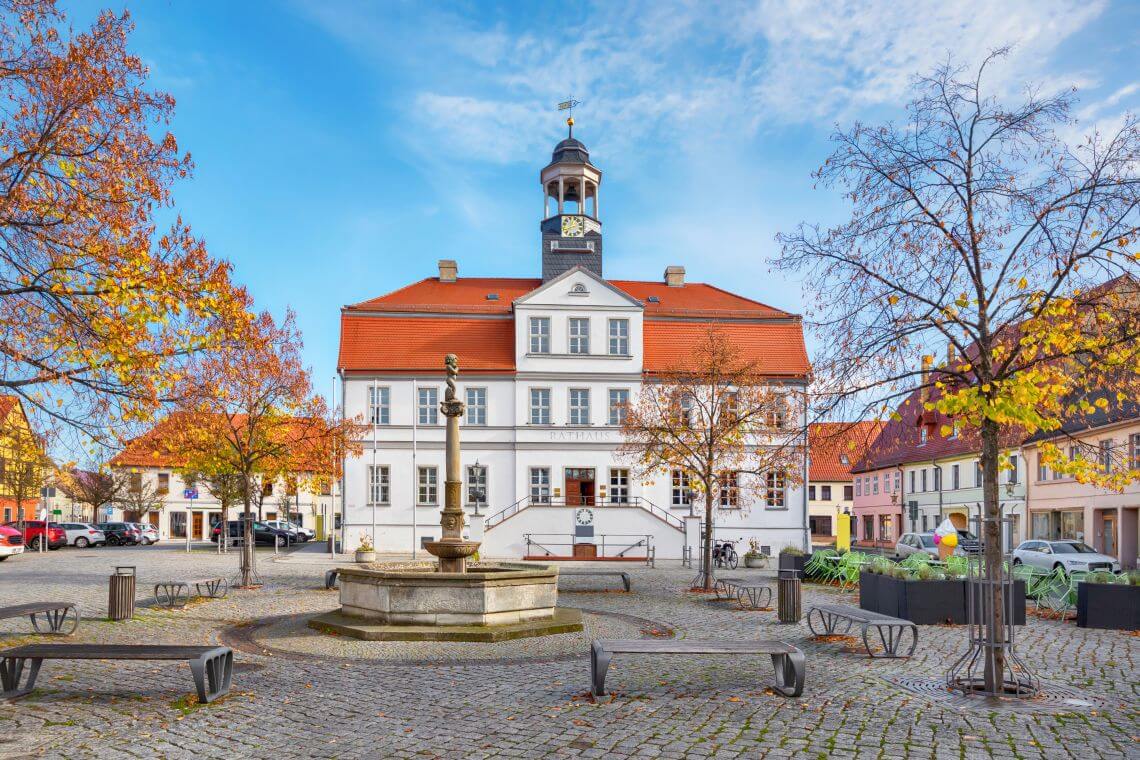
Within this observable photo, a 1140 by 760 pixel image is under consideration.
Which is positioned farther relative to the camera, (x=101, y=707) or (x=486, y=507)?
(x=486, y=507)

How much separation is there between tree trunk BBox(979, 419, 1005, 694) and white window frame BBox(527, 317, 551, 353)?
102ft

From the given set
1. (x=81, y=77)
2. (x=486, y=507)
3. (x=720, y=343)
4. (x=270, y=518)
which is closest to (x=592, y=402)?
(x=486, y=507)

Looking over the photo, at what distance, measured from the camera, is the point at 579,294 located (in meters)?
40.2

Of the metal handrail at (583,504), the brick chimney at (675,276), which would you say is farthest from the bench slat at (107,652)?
the brick chimney at (675,276)

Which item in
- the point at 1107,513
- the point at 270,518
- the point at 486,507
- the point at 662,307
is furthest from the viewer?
the point at 270,518

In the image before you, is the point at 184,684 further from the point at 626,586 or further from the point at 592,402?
the point at 592,402

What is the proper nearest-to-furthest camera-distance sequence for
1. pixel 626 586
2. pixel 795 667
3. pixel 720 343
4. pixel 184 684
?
1. pixel 795 667
2. pixel 184 684
3. pixel 626 586
4. pixel 720 343

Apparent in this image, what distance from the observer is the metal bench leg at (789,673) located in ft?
29.2

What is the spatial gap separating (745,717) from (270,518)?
66079 millimetres

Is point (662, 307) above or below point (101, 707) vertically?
above

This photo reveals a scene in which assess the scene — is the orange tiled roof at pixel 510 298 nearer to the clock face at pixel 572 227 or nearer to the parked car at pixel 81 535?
the clock face at pixel 572 227

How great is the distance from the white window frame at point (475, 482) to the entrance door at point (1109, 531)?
2415cm

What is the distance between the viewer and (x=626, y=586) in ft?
69.0

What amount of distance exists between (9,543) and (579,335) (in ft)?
74.0
